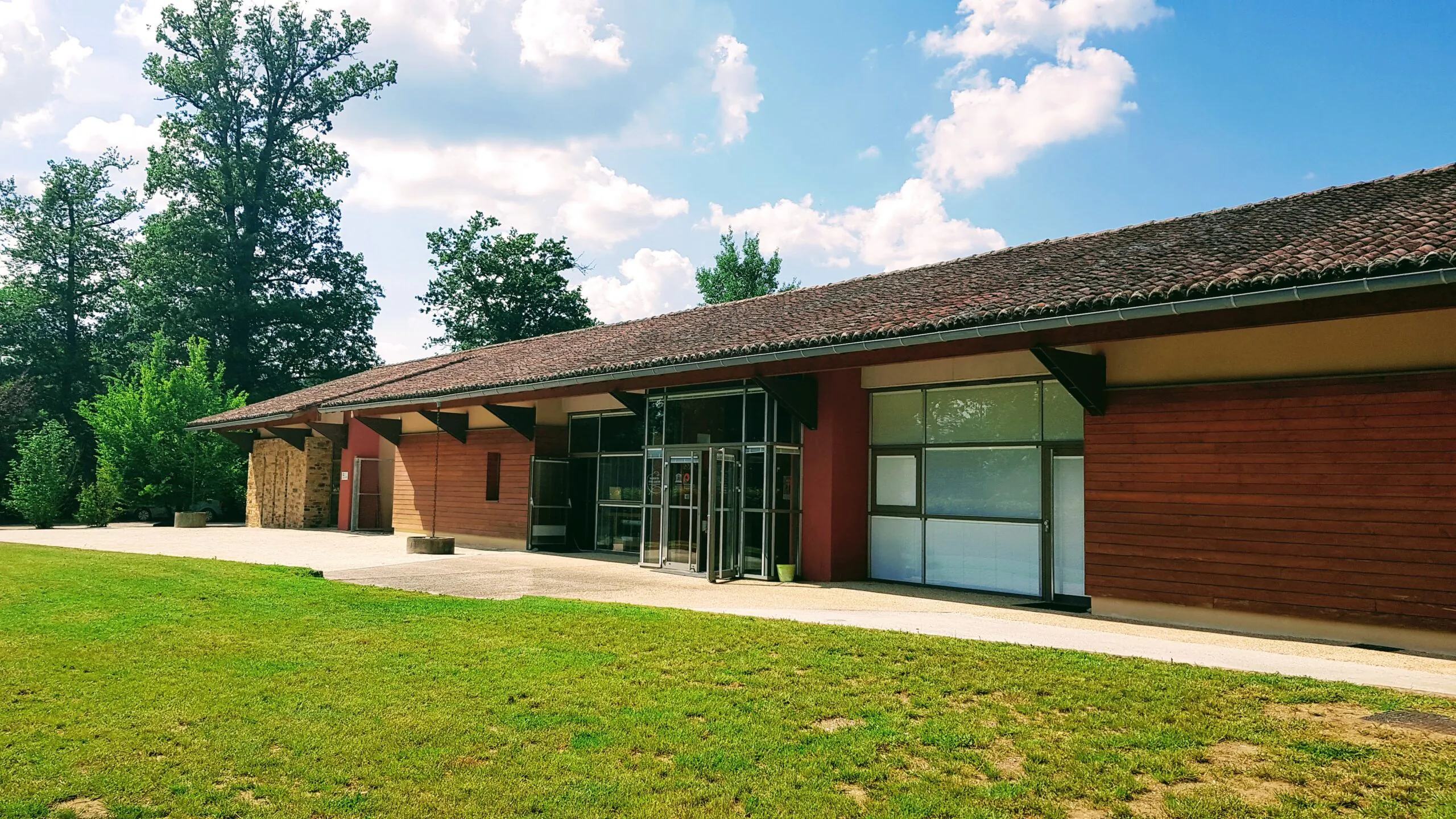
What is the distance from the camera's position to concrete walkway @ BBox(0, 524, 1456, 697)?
24.7 feet

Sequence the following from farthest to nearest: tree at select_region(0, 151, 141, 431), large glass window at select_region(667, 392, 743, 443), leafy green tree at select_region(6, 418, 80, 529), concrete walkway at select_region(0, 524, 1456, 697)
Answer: tree at select_region(0, 151, 141, 431), leafy green tree at select_region(6, 418, 80, 529), large glass window at select_region(667, 392, 743, 443), concrete walkway at select_region(0, 524, 1456, 697)

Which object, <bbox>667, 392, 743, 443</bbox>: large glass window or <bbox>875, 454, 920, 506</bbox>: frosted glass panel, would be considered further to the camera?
<bbox>667, 392, 743, 443</bbox>: large glass window

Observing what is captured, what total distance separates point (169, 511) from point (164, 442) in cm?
228

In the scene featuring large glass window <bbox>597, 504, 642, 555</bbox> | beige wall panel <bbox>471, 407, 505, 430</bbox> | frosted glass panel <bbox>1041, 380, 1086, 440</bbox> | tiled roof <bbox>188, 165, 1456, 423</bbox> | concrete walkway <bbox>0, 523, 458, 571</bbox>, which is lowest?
concrete walkway <bbox>0, 523, 458, 571</bbox>

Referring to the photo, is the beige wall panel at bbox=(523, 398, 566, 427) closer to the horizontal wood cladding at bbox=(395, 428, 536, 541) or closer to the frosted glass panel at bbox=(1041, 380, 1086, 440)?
the horizontal wood cladding at bbox=(395, 428, 536, 541)

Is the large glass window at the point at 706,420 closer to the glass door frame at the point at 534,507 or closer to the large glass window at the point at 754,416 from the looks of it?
the large glass window at the point at 754,416

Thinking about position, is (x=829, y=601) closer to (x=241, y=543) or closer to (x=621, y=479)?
(x=621, y=479)

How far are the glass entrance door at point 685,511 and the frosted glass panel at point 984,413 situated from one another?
3.70 metres

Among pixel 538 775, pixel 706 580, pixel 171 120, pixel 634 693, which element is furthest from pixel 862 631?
pixel 171 120

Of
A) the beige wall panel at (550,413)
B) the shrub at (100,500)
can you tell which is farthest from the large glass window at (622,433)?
the shrub at (100,500)

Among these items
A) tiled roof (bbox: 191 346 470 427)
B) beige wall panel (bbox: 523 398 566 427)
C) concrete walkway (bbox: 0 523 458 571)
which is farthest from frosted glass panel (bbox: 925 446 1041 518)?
tiled roof (bbox: 191 346 470 427)

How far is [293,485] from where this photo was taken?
2898 centimetres

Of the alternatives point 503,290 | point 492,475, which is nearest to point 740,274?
point 503,290

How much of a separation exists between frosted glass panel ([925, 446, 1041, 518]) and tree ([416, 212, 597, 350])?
36674mm
